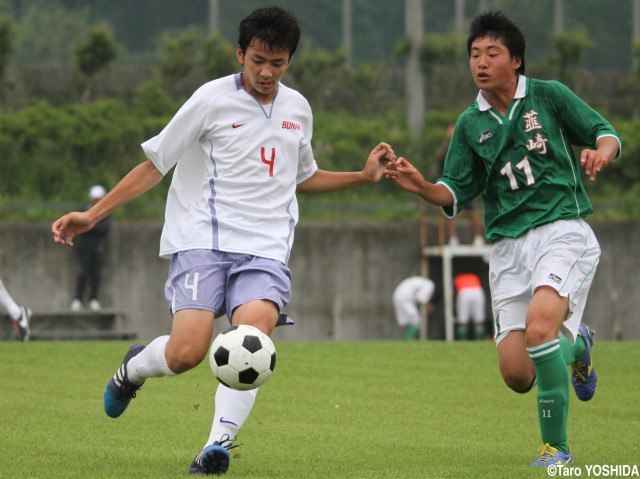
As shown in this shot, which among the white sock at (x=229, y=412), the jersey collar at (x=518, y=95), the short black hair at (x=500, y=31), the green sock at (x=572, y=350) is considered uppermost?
the short black hair at (x=500, y=31)

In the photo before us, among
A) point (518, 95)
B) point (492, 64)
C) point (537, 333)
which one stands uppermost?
point (492, 64)

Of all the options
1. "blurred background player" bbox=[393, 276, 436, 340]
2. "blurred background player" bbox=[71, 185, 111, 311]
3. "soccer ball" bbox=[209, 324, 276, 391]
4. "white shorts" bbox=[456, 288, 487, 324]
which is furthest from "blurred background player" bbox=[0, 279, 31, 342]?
"soccer ball" bbox=[209, 324, 276, 391]

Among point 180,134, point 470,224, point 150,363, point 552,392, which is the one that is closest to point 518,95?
point 552,392

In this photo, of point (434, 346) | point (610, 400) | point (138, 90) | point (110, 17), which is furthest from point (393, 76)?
point (610, 400)

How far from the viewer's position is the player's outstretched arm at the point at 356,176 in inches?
264

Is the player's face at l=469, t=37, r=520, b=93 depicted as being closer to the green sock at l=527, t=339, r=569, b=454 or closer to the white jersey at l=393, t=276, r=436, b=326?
the green sock at l=527, t=339, r=569, b=454

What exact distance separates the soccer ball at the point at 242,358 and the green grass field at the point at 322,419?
0.48 meters

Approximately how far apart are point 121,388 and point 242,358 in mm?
1052

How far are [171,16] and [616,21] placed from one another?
11311mm

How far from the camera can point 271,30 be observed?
20.2 ft

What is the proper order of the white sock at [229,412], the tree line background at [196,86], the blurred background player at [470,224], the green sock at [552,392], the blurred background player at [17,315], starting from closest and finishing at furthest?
the white sock at [229,412], the green sock at [552,392], the blurred background player at [17,315], the blurred background player at [470,224], the tree line background at [196,86]

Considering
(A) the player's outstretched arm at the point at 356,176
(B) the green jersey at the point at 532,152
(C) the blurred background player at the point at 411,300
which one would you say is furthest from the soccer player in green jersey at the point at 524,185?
(C) the blurred background player at the point at 411,300

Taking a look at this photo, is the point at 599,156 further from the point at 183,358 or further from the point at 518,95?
the point at 183,358

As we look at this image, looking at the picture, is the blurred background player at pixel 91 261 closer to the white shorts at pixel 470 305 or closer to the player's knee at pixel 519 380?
the white shorts at pixel 470 305
